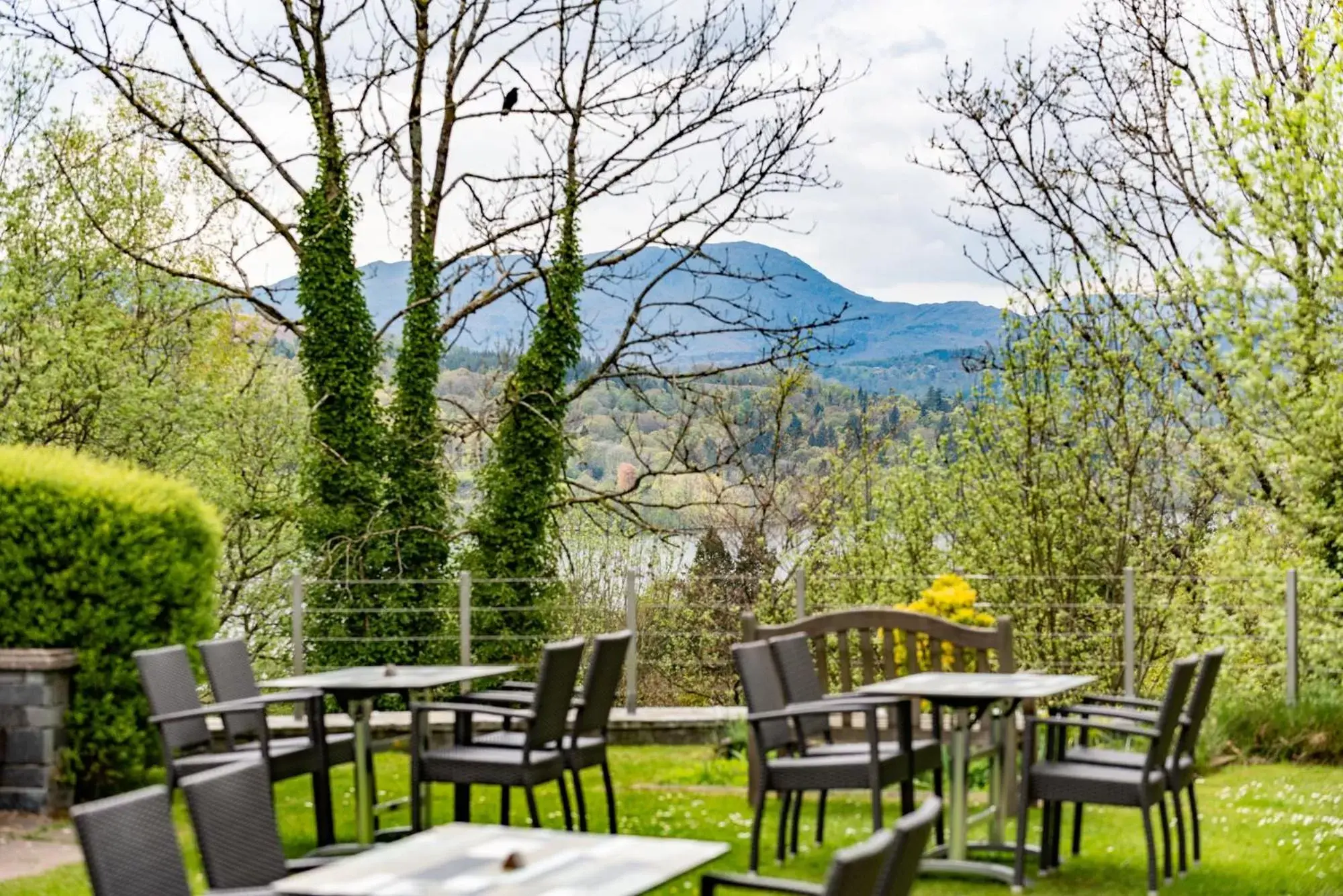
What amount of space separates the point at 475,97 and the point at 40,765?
38.0ft

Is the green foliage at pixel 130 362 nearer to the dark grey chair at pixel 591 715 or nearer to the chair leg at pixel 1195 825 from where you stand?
the dark grey chair at pixel 591 715

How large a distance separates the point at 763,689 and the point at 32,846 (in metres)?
3.50

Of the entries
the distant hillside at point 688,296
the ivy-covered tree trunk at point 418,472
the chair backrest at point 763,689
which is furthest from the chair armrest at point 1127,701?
the distant hillside at point 688,296

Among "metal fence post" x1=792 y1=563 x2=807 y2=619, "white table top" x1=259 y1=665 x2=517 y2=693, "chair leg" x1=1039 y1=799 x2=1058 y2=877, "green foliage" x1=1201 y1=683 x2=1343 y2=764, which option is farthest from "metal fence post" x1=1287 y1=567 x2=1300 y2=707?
"white table top" x1=259 y1=665 x2=517 y2=693

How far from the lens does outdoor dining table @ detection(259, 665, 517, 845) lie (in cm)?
682

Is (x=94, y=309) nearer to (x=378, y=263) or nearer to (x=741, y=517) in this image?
(x=378, y=263)

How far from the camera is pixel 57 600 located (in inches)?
327

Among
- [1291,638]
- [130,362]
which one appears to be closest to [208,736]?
[1291,638]

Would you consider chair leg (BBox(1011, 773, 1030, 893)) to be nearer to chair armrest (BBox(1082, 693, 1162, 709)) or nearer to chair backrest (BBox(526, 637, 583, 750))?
chair armrest (BBox(1082, 693, 1162, 709))

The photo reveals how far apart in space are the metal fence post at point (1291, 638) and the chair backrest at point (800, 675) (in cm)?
428

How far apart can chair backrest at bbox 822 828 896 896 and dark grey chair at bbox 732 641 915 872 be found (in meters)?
3.23

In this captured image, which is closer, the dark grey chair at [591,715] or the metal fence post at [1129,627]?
the dark grey chair at [591,715]

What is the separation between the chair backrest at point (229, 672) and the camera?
23.8 ft

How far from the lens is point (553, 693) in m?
6.57
